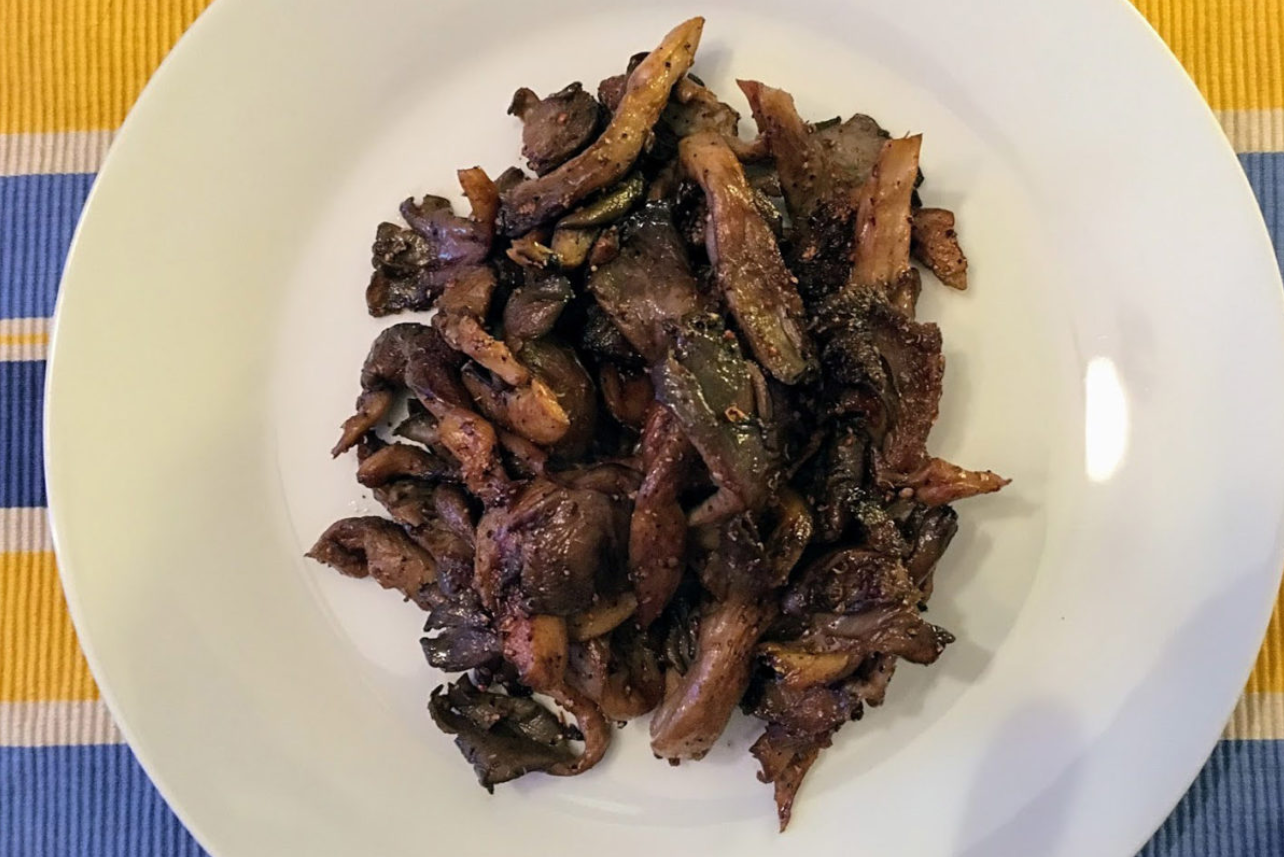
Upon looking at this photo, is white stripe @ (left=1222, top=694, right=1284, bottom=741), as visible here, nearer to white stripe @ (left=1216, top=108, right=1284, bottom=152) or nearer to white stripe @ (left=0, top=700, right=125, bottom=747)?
white stripe @ (left=1216, top=108, right=1284, bottom=152)

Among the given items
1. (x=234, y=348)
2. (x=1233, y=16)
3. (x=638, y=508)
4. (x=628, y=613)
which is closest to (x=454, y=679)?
(x=628, y=613)

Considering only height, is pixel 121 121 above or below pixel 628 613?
above

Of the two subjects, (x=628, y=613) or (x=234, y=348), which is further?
(x=234, y=348)

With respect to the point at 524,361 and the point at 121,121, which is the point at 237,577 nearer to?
the point at 524,361

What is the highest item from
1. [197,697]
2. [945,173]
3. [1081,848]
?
[945,173]

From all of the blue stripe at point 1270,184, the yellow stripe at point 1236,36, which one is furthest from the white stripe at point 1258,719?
the yellow stripe at point 1236,36

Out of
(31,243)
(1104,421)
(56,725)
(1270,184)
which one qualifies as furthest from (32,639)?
(1270,184)

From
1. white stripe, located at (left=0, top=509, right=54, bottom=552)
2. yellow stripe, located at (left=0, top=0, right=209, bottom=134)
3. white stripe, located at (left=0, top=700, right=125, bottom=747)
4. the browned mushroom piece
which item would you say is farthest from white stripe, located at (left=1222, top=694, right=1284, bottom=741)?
yellow stripe, located at (left=0, top=0, right=209, bottom=134)
